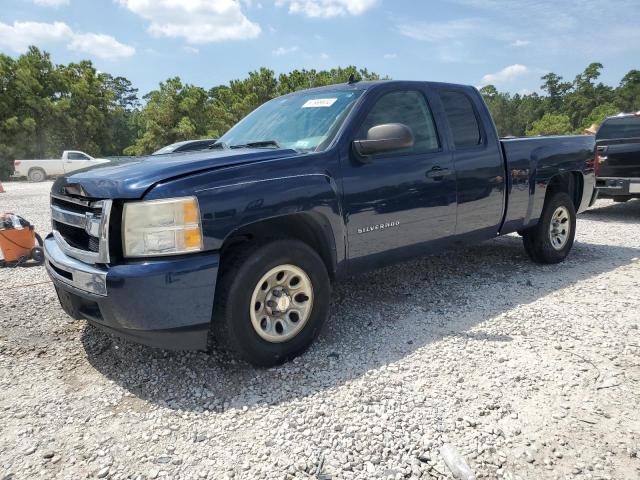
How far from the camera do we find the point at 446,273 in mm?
5191

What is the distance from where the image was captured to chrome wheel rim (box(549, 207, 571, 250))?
545cm

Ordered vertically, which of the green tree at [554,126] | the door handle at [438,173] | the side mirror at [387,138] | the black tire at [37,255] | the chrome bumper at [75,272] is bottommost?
the black tire at [37,255]

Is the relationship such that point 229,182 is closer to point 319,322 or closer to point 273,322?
point 273,322

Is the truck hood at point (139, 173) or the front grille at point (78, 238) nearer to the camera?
the truck hood at point (139, 173)

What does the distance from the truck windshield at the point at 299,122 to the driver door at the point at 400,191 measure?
21cm

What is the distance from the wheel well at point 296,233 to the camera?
3.02 metres

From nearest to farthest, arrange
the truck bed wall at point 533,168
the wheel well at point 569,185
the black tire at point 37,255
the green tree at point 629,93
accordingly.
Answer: the truck bed wall at point 533,168
the wheel well at point 569,185
the black tire at point 37,255
the green tree at point 629,93

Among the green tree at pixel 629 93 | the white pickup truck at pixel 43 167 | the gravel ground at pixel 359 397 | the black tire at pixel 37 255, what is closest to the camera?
the gravel ground at pixel 359 397

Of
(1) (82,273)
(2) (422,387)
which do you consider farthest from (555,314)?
(1) (82,273)

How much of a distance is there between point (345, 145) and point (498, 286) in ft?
7.69

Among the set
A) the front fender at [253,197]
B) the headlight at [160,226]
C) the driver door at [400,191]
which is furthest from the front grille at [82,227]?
the driver door at [400,191]

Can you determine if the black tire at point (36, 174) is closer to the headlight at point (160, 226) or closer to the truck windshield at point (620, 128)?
the truck windshield at point (620, 128)

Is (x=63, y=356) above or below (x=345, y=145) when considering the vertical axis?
below

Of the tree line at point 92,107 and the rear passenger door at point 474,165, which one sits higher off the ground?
the tree line at point 92,107
